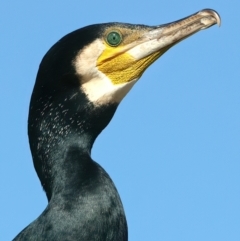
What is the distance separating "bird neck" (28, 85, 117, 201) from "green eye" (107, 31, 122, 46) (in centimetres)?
48

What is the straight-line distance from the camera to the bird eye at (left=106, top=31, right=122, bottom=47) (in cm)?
575

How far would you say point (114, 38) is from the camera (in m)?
5.79

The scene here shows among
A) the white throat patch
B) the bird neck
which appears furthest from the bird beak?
the bird neck

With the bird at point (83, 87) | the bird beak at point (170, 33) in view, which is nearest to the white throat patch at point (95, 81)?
the bird at point (83, 87)

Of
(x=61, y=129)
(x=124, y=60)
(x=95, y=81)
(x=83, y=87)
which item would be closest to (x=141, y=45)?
(x=124, y=60)

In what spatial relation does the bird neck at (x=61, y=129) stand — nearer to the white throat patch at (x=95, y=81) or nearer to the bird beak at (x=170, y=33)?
the white throat patch at (x=95, y=81)

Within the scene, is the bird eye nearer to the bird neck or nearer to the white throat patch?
the white throat patch

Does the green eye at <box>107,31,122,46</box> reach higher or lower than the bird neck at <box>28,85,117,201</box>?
higher

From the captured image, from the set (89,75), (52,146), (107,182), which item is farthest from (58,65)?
(107,182)

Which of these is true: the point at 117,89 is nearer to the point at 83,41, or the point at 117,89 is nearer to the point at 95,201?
the point at 83,41

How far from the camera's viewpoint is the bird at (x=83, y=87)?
5.49 metres

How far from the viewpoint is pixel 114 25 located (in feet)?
19.0

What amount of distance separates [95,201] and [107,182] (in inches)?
7.5

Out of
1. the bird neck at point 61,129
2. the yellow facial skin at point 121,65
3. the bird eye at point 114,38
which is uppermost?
the bird eye at point 114,38
